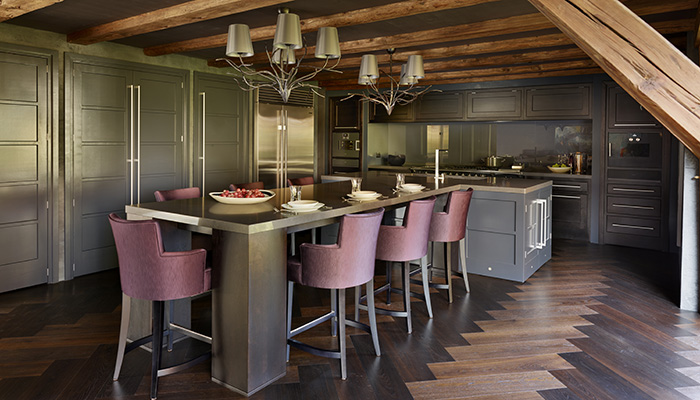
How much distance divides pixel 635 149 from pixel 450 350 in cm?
498

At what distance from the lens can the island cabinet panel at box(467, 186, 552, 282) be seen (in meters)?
5.04

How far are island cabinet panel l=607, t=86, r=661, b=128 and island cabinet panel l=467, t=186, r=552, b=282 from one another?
230cm

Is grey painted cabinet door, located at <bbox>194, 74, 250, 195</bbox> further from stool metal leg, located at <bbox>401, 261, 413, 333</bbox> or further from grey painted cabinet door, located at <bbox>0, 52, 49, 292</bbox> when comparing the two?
stool metal leg, located at <bbox>401, 261, 413, 333</bbox>

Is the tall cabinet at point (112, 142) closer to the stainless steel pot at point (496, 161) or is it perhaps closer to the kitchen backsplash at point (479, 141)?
the kitchen backsplash at point (479, 141)

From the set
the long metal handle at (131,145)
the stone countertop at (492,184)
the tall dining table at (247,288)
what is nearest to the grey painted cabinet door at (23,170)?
the long metal handle at (131,145)

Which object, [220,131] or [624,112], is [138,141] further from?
[624,112]

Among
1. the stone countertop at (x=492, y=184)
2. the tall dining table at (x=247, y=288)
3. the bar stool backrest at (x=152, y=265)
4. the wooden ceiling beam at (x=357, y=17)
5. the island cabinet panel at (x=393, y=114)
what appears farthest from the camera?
the island cabinet panel at (x=393, y=114)

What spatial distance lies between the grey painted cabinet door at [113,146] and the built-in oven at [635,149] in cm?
585

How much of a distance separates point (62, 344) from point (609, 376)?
3552 mm

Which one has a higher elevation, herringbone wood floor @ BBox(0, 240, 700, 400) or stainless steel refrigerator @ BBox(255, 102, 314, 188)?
stainless steel refrigerator @ BBox(255, 102, 314, 188)

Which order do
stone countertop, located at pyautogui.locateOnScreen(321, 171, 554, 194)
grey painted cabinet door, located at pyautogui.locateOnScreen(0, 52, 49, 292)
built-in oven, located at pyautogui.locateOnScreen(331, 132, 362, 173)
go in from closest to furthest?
1. grey painted cabinet door, located at pyautogui.locateOnScreen(0, 52, 49, 292)
2. stone countertop, located at pyautogui.locateOnScreen(321, 171, 554, 194)
3. built-in oven, located at pyautogui.locateOnScreen(331, 132, 362, 173)

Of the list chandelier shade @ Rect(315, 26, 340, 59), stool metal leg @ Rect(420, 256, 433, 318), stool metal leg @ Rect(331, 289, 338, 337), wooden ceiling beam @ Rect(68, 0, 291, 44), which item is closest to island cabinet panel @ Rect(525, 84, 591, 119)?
stool metal leg @ Rect(420, 256, 433, 318)

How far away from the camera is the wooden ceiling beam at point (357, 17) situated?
12.1 ft

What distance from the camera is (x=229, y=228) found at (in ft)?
8.75
